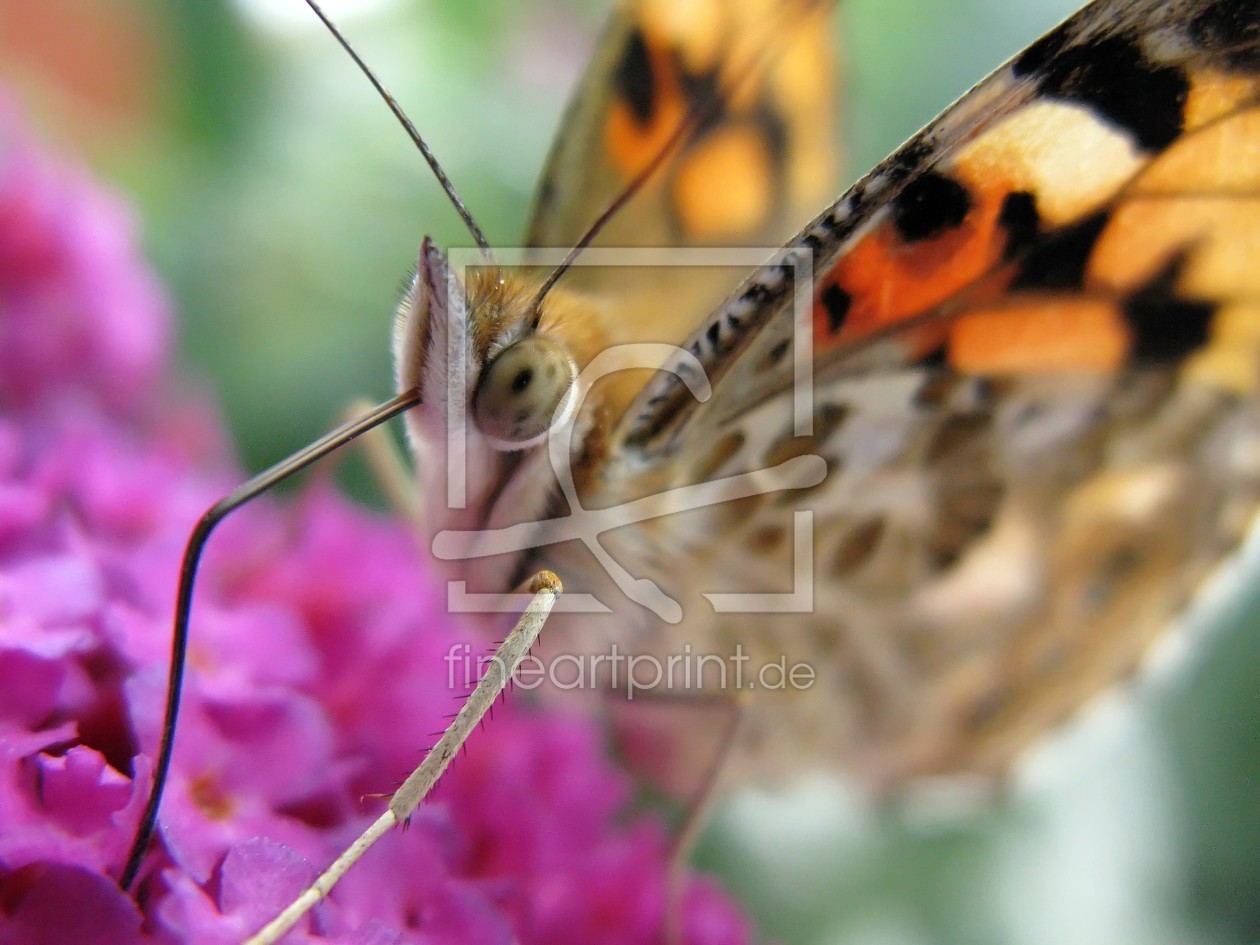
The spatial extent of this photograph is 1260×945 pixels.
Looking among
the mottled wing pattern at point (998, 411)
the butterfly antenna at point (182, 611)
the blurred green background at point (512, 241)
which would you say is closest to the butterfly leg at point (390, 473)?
the blurred green background at point (512, 241)

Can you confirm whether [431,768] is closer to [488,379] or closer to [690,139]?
[488,379]

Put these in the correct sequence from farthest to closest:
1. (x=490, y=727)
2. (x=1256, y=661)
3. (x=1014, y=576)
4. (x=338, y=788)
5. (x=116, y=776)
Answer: (x=1256, y=661)
(x=1014, y=576)
(x=490, y=727)
(x=338, y=788)
(x=116, y=776)

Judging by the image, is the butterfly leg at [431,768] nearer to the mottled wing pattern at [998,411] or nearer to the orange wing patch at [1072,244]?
the mottled wing pattern at [998,411]

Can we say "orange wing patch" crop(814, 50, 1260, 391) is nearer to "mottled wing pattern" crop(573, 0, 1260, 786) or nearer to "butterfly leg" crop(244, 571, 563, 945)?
"mottled wing pattern" crop(573, 0, 1260, 786)

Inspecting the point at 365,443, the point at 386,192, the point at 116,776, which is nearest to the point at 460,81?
the point at 386,192

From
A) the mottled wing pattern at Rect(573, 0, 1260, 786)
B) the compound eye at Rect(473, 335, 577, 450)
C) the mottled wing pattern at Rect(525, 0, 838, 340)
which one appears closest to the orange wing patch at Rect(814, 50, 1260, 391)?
→ the mottled wing pattern at Rect(573, 0, 1260, 786)

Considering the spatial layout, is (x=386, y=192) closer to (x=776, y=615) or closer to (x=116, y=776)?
(x=776, y=615)
